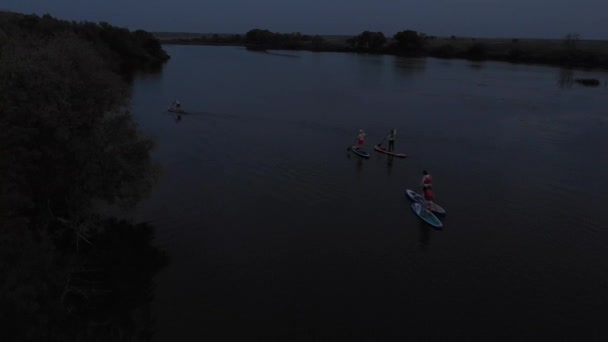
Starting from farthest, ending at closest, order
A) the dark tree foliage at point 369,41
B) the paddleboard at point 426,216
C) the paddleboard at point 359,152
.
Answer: the dark tree foliage at point 369,41 < the paddleboard at point 359,152 < the paddleboard at point 426,216

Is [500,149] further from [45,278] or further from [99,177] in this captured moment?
[45,278]

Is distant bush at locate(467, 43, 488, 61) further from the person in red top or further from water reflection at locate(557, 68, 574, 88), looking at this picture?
the person in red top

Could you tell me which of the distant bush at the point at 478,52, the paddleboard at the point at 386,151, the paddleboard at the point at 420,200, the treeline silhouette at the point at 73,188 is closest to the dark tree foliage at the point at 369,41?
the distant bush at the point at 478,52

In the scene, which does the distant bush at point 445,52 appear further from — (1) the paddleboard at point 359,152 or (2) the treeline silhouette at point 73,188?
(2) the treeline silhouette at point 73,188

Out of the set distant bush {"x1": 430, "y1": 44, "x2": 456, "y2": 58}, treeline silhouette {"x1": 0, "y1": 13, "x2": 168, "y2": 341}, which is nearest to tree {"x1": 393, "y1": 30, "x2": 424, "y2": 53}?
distant bush {"x1": 430, "y1": 44, "x2": 456, "y2": 58}

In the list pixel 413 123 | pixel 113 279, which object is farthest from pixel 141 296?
pixel 413 123

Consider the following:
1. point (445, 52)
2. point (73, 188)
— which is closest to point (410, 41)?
point (445, 52)
